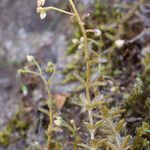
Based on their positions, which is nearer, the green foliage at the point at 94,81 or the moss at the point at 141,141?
the green foliage at the point at 94,81

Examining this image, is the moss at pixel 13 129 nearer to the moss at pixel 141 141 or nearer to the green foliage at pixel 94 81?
A: the green foliage at pixel 94 81

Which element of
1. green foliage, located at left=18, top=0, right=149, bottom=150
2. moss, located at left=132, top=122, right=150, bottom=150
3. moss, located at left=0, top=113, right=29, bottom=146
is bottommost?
moss, located at left=0, top=113, right=29, bottom=146

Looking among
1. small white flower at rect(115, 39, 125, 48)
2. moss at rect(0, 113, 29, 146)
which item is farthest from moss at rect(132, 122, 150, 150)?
moss at rect(0, 113, 29, 146)

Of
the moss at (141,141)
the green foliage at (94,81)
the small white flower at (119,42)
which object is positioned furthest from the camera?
the small white flower at (119,42)

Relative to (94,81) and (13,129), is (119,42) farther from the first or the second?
(13,129)

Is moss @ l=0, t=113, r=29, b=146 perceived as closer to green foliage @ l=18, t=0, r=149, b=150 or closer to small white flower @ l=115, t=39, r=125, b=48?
green foliage @ l=18, t=0, r=149, b=150

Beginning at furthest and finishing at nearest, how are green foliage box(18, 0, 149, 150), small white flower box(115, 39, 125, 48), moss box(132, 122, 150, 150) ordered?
small white flower box(115, 39, 125, 48) → moss box(132, 122, 150, 150) → green foliage box(18, 0, 149, 150)

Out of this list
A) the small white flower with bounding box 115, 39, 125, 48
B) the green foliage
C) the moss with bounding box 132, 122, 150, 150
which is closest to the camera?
the green foliage

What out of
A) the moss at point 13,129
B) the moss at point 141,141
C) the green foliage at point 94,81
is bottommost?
the moss at point 13,129

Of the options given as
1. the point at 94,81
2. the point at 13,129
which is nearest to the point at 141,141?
the point at 94,81

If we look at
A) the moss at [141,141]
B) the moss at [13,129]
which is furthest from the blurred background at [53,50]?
the moss at [141,141]
